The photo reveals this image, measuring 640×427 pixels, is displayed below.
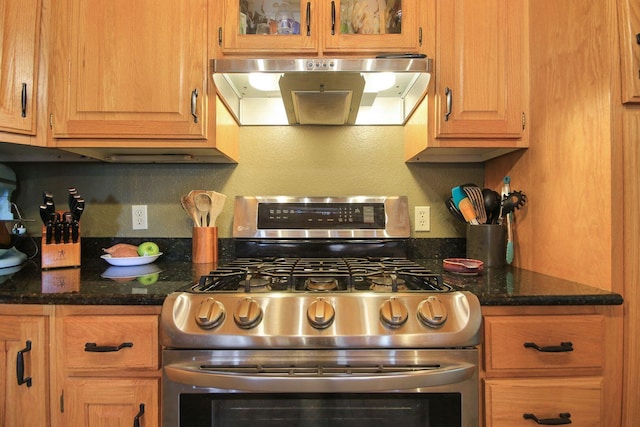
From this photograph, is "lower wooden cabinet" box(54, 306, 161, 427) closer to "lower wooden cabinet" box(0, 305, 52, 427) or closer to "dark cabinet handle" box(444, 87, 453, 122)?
"lower wooden cabinet" box(0, 305, 52, 427)

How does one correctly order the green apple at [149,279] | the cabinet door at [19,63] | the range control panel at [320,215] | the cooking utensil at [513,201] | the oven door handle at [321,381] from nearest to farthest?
the oven door handle at [321,381] → the green apple at [149,279] → the cabinet door at [19,63] → the cooking utensil at [513,201] → the range control panel at [320,215]

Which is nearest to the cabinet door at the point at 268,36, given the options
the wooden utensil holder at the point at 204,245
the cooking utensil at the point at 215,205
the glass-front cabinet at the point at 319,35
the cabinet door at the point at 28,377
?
the glass-front cabinet at the point at 319,35

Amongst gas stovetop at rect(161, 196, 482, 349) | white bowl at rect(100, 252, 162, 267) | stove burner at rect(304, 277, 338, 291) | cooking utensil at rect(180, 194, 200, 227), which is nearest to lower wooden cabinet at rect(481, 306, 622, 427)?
gas stovetop at rect(161, 196, 482, 349)

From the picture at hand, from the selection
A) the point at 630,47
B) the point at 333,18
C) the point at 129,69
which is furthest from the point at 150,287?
the point at 630,47

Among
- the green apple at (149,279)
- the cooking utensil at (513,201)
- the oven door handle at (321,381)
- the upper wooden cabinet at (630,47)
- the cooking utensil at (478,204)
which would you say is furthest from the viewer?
the cooking utensil at (478,204)

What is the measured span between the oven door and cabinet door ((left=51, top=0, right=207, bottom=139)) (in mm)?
787

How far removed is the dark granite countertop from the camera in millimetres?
821

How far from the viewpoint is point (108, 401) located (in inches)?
32.1

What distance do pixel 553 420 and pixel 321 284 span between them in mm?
667

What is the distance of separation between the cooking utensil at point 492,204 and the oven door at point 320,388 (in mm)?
687

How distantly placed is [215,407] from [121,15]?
1291 mm

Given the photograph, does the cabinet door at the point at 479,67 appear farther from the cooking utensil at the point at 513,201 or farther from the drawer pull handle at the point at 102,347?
the drawer pull handle at the point at 102,347

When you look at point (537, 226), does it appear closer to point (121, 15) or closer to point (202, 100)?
point (202, 100)

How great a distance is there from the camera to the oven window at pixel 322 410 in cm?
78
